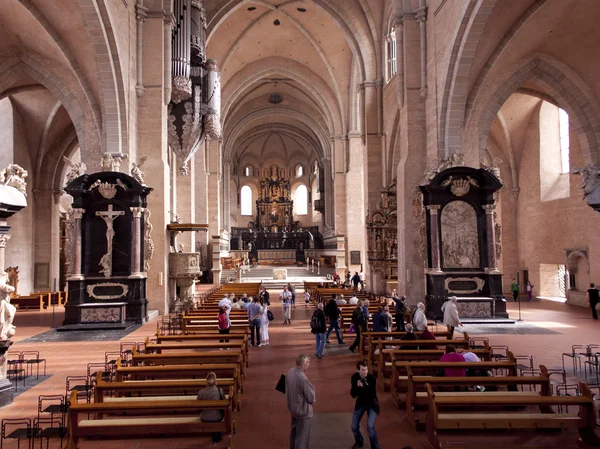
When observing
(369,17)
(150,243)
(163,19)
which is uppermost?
(369,17)

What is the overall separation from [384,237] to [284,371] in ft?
52.0

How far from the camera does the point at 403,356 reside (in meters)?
Answer: 8.80

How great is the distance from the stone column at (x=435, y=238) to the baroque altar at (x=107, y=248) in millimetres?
9289

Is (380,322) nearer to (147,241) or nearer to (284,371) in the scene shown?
(284,371)

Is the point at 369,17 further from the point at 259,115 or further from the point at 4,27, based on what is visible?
the point at 259,115

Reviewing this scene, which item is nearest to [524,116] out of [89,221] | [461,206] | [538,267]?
[538,267]

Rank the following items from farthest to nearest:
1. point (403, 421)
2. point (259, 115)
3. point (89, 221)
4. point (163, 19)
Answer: point (259, 115), point (163, 19), point (89, 221), point (403, 421)

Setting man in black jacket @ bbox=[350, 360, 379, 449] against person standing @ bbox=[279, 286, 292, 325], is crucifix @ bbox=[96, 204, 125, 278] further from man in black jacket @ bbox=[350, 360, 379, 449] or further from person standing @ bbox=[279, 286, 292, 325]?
man in black jacket @ bbox=[350, 360, 379, 449]

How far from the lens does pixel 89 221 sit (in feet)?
52.7

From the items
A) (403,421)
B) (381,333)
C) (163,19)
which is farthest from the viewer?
(163,19)

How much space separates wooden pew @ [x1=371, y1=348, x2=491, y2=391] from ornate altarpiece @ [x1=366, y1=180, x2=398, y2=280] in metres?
15.4

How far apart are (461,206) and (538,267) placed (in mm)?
12473

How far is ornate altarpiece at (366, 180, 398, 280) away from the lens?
80.4ft

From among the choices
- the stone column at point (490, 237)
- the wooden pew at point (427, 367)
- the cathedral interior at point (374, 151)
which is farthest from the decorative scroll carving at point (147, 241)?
the wooden pew at point (427, 367)
